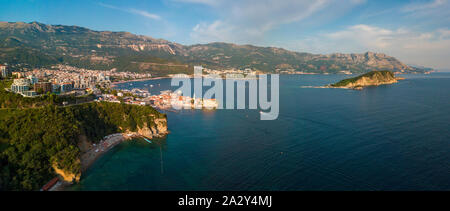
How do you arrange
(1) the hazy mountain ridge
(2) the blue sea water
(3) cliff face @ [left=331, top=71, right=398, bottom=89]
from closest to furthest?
(2) the blue sea water
(3) cliff face @ [left=331, top=71, right=398, bottom=89]
(1) the hazy mountain ridge

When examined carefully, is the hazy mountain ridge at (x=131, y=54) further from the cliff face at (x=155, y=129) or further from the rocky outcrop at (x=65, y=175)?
the rocky outcrop at (x=65, y=175)

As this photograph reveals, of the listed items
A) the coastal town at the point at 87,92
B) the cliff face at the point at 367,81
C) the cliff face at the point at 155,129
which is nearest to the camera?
the cliff face at the point at 155,129

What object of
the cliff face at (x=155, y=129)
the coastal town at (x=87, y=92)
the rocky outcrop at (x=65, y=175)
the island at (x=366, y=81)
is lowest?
the rocky outcrop at (x=65, y=175)

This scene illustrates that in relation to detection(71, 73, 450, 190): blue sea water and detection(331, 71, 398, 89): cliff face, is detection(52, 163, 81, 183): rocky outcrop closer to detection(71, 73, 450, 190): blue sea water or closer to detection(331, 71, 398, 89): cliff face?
detection(71, 73, 450, 190): blue sea water

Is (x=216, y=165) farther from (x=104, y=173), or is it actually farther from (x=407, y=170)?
(x=407, y=170)

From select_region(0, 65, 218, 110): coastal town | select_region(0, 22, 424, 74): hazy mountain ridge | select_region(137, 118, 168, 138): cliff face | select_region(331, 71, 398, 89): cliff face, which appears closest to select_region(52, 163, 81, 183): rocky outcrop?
select_region(137, 118, 168, 138): cliff face

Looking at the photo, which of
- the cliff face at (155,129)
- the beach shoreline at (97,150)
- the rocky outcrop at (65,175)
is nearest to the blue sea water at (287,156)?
the beach shoreline at (97,150)

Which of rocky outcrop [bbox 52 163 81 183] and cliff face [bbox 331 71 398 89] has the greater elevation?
cliff face [bbox 331 71 398 89]

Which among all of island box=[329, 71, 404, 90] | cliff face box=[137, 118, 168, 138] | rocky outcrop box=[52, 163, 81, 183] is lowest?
rocky outcrop box=[52, 163, 81, 183]
